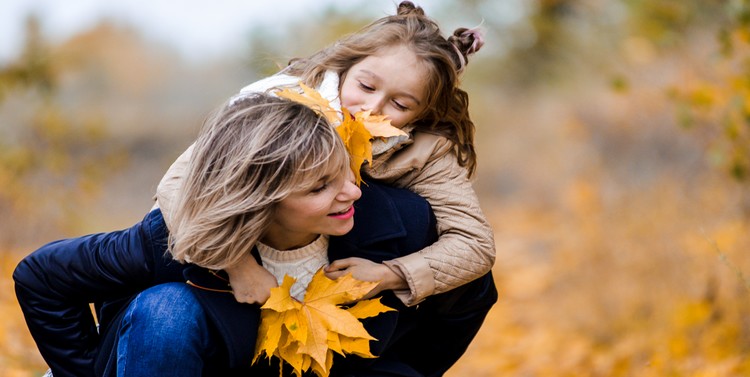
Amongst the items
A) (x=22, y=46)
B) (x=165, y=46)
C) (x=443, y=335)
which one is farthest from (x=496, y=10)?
(x=443, y=335)

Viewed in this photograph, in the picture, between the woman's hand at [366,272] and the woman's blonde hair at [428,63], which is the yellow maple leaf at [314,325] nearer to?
the woman's hand at [366,272]

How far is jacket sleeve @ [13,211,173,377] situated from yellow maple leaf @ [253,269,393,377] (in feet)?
1.19

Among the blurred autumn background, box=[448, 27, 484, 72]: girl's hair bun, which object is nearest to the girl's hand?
the blurred autumn background

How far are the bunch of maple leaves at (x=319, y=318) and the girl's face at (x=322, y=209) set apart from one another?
0.41ft

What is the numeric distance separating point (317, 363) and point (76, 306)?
68 centimetres

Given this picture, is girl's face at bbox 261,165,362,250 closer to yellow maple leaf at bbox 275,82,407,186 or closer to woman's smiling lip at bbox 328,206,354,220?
woman's smiling lip at bbox 328,206,354,220

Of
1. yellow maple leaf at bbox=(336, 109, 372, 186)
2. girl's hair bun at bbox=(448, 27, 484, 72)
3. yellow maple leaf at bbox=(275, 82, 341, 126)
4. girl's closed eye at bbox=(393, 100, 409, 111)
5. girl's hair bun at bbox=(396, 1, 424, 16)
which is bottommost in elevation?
yellow maple leaf at bbox=(336, 109, 372, 186)

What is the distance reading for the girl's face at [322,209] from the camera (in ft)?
7.84

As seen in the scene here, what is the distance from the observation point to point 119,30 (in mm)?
18609

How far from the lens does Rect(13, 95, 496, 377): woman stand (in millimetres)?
2328

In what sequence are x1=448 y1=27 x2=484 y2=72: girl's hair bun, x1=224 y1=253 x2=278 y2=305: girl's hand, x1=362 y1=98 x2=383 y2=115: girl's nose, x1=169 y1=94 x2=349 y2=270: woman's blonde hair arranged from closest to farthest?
x1=169 y1=94 x2=349 y2=270: woman's blonde hair < x1=224 y1=253 x2=278 y2=305: girl's hand < x1=362 y1=98 x2=383 y2=115: girl's nose < x1=448 y1=27 x2=484 y2=72: girl's hair bun

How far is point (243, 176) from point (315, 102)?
35cm

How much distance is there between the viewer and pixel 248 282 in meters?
2.43

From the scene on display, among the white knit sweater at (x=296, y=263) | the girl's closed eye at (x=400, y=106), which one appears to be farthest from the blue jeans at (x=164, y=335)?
the girl's closed eye at (x=400, y=106)
